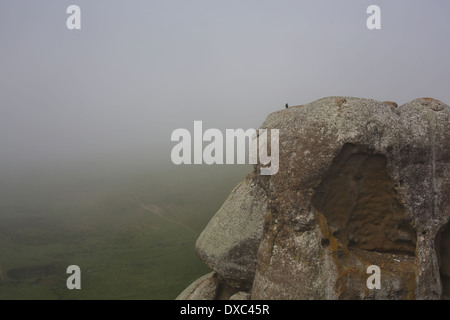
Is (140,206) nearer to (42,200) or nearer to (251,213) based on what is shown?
(42,200)

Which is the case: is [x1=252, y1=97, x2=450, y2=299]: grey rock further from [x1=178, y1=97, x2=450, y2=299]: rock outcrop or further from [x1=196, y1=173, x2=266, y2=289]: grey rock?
[x1=196, y1=173, x2=266, y2=289]: grey rock

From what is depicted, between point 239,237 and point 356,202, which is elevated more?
point 356,202

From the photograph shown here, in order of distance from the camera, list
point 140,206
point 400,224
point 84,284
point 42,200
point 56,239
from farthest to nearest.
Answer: point 42,200
point 140,206
point 56,239
point 84,284
point 400,224

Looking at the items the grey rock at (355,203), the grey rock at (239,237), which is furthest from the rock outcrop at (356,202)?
the grey rock at (239,237)

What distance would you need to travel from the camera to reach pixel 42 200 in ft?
320

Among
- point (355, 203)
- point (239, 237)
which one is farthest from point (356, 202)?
point (239, 237)

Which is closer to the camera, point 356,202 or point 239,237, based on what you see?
point 356,202

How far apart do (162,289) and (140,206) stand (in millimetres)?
50846

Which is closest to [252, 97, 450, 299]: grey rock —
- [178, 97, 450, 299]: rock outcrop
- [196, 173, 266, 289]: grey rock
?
[178, 97, 450, 299]: rock outcrop

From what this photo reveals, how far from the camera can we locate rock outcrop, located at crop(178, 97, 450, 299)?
367 inches

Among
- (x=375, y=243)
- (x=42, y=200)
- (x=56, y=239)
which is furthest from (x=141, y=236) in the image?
(x=375, y=243)

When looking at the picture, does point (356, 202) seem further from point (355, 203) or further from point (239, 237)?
point (239, 237)

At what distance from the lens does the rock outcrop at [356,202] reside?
30.6 ft

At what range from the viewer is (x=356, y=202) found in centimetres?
1024
